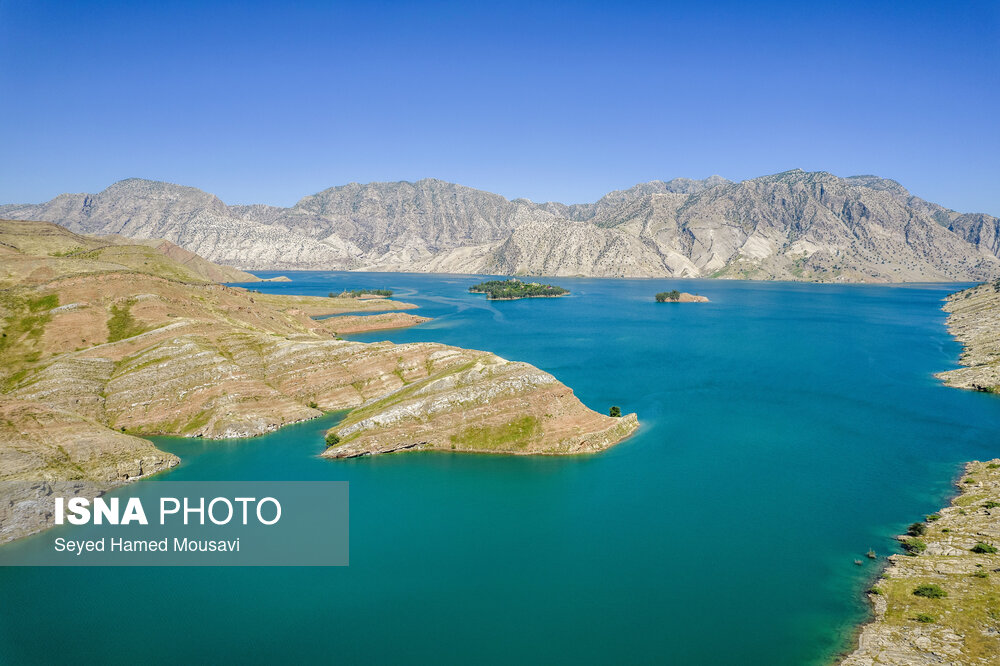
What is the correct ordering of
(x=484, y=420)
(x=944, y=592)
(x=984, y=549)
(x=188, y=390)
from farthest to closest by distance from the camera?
(x=188, y=390) → (x=484, y=420) → (x=984, y=549) → (x=944, y=592)

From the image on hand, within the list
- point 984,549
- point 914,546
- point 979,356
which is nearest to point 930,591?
point 914,546

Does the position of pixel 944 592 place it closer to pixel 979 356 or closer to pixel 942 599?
pixel 942 599

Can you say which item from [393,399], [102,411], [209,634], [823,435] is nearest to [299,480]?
[393,399]

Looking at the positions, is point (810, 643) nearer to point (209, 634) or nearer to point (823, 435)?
point (209, 634)

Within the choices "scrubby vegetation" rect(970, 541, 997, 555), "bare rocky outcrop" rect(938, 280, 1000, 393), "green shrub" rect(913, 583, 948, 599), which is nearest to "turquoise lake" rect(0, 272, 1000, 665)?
"green shrub" rect(913, 583, 948, 599)

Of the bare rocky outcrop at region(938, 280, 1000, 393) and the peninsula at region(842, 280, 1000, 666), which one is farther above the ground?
the bare rocky outcrop at region(938, 280, 1000, 393)

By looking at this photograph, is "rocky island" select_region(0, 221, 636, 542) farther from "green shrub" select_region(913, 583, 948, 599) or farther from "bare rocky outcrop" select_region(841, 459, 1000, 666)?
"green shrub" select_region(913, 583, 948, 599)
